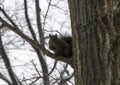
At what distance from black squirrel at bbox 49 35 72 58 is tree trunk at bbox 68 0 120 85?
164cm

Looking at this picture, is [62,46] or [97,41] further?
[62,46]

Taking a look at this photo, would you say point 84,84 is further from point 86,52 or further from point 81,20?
point 81,20

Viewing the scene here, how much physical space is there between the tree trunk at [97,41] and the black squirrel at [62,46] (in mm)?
1644

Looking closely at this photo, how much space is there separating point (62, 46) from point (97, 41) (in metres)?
1.98

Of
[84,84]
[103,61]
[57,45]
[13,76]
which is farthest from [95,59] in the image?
[13,76]

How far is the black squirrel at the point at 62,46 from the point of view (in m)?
3.22

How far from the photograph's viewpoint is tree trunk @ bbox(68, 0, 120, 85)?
1.36 m

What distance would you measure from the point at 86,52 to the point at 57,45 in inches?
85.7

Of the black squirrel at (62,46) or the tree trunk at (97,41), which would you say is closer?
the tree trunk at (97,41)

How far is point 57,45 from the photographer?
3.64 meters


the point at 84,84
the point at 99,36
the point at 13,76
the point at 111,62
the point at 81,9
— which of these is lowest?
the point at 13,76

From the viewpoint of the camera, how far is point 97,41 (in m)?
1.41

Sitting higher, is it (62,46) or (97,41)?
(97,41)

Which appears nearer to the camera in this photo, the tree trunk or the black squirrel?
the tree trunk
